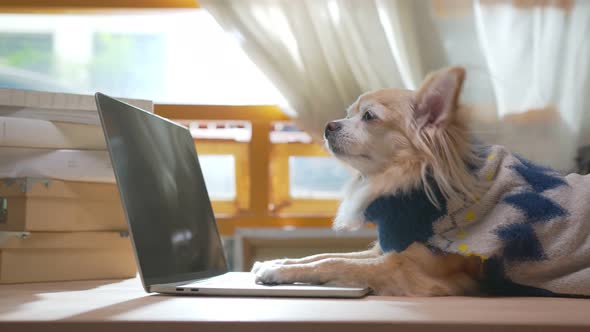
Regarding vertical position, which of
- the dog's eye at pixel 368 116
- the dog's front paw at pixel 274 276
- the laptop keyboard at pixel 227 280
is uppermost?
the dog's eye at pixel 368 116

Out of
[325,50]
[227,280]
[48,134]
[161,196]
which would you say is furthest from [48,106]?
[325,50]

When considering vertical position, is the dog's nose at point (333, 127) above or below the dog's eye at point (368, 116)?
below

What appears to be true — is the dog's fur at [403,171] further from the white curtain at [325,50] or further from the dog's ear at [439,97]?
the white curtain at [325,50]

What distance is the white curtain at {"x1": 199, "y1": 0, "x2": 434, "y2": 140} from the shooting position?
1.67 m

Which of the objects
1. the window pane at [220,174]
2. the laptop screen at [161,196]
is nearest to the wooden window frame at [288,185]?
the window pane at [220,174]

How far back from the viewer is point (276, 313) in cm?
72

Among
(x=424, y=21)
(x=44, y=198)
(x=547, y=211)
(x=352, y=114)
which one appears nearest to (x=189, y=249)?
(x=44, y=198)

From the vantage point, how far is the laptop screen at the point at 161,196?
948 mm

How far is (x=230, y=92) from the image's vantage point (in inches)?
74.2

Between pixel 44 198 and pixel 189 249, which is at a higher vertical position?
pixel 44 198

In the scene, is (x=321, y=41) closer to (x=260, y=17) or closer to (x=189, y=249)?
(x=260, y=17)

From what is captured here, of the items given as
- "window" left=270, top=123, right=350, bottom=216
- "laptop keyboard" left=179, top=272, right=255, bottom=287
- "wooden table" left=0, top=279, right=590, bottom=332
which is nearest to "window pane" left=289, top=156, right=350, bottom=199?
"window" left=270, top=123, right=350, bottom=216

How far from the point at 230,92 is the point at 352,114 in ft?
2.28

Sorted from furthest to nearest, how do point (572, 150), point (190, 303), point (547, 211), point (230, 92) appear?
1. point (230, 92)
2. point (572, 150)
3. point (547, 211)
4. point (190, 303)
